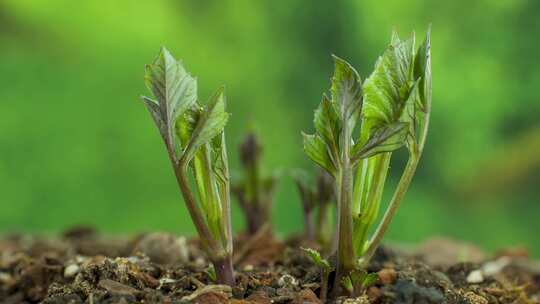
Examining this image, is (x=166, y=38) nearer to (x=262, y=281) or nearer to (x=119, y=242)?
(x=119, y=242)

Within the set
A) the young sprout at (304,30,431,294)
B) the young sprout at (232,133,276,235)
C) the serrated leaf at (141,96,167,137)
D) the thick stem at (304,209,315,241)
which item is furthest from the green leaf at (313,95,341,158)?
the young sprout at (232,133,276,235)

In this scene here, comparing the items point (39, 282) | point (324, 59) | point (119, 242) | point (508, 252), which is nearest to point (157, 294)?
point (39, 282)

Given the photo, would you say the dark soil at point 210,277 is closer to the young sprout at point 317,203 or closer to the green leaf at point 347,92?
the young sprout at point 317,203

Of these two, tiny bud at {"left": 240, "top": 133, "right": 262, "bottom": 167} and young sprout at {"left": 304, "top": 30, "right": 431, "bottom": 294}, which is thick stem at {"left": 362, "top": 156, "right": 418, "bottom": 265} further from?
tiny bud at {"left": 240, "top": 133, "right": 262, "bottom": 167}

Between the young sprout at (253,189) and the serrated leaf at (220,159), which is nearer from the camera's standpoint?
the serrated leaf at (220,159)

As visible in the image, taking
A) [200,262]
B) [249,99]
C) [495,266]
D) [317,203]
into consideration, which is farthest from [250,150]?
[249,99]

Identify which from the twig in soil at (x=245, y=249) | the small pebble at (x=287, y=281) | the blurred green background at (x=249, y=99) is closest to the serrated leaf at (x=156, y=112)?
the small pebble at (x=287, y=281)

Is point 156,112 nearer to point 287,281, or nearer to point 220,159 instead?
point 220,159
